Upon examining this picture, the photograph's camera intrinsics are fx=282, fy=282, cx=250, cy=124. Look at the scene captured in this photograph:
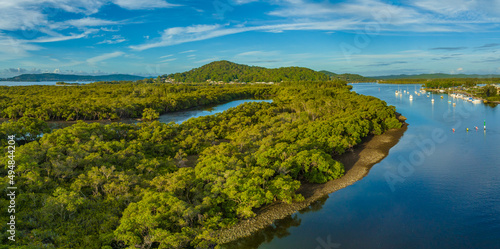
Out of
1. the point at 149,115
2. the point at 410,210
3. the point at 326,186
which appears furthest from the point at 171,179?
the point at 149,115

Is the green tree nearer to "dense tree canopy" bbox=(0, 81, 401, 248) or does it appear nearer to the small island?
the small island

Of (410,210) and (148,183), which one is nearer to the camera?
(148,183)

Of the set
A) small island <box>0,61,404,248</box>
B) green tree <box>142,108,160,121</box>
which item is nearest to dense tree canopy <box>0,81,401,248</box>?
small island <box>0,61,404,248</box>

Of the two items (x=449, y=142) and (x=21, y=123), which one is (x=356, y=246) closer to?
(x=449, y=142)

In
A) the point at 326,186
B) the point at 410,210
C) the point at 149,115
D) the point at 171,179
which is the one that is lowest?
the point at 410,210

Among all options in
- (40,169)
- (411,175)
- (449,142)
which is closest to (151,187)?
(40,169)

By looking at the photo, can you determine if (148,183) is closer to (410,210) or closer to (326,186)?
(326,186)
